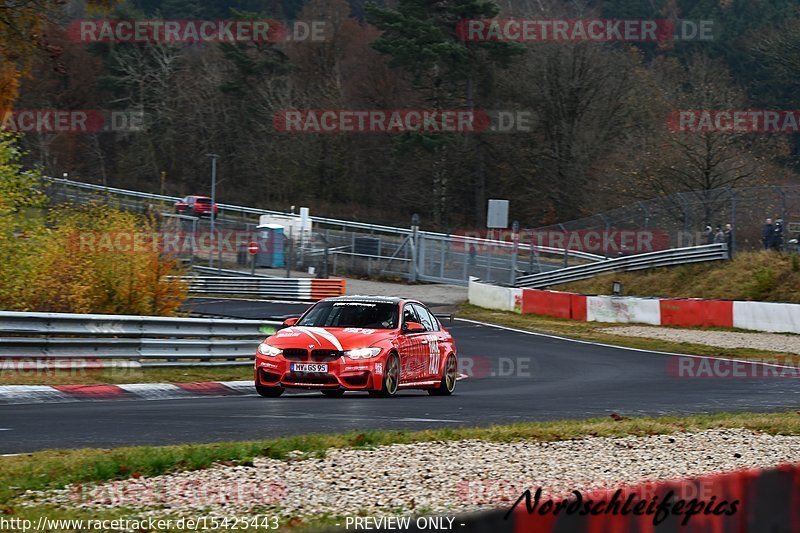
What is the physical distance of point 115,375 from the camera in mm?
17344

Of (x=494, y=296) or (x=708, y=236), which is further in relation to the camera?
(x=494, y=296)

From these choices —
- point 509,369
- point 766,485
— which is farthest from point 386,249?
point 766,485

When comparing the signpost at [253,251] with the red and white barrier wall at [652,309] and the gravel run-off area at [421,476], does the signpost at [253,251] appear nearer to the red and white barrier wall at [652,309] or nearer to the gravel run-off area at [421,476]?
the red and white barrier wall at [652,309]

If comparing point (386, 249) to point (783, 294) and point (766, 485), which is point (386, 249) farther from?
point (766, 485)

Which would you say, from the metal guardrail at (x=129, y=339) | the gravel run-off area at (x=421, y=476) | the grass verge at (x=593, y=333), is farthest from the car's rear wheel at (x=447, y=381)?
the grass verge at (x=593, y=333)

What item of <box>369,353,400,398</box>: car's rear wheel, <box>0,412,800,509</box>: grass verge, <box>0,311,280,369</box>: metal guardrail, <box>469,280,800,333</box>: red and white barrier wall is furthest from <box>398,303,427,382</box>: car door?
<box>469,280,800,333</box>: red and white barrier wall

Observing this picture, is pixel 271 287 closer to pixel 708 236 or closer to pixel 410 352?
pixel 708 236

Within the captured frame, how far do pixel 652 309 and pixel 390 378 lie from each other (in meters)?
21.6

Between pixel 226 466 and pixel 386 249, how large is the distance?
45.2 metres

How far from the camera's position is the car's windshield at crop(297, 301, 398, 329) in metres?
15.3

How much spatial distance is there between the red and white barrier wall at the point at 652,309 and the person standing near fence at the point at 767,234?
169 inches

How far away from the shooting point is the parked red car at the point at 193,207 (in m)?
67.6

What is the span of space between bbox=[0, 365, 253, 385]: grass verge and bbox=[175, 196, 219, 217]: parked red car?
48507 millimetres

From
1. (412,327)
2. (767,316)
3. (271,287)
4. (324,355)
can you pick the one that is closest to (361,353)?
(324,355)
